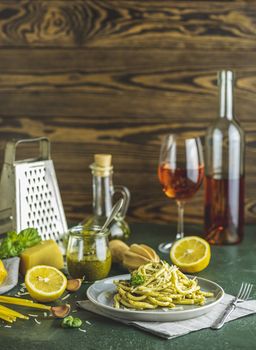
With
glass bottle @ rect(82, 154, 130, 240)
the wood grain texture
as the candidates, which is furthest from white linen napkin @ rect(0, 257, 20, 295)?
the wood grain texture

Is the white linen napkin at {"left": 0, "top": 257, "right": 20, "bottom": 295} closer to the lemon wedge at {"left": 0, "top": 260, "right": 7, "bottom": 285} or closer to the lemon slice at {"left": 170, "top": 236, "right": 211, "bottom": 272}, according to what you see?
the lemon wedge at {"left": 0, "top": 260, "right": 7, "bottom": 285}

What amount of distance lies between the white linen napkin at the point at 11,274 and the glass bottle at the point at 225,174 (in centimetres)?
63

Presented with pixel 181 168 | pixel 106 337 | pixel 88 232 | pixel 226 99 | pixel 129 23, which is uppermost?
pixel 129 23

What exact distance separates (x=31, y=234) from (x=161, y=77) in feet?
2.46

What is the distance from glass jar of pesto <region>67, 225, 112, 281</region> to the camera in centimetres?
167

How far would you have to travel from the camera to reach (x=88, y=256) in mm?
1675

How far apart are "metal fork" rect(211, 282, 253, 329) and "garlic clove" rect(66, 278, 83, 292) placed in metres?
0.35

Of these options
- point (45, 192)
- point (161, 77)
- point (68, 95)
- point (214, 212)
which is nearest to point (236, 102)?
point (161, 77)

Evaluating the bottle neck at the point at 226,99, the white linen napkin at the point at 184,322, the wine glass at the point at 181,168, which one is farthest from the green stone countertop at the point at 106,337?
the bottle neck at the point at 226,99

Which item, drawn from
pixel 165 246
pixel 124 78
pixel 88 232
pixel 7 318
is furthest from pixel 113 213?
pixel 124 78

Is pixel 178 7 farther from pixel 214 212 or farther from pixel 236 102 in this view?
pixel 214 212

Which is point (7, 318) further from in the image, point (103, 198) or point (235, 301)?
point (103, 198)

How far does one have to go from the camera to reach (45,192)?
1.99m

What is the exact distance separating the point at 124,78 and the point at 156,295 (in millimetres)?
1000
